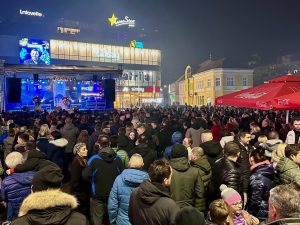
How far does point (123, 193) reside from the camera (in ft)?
14.8

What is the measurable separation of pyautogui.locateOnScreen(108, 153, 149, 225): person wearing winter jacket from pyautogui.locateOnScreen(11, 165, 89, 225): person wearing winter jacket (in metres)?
1.72

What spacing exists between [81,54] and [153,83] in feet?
54.1

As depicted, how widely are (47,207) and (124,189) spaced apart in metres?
1.98

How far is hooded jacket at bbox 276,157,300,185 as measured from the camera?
4.41 meters

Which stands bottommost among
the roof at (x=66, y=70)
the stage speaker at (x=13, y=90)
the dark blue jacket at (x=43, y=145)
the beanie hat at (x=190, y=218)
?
the dark blue jacket at (x=43, y=145)

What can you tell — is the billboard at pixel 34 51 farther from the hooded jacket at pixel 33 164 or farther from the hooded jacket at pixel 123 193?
the hooded jacket at pixel 123 193

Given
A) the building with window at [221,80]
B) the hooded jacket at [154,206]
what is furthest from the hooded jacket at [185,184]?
the building with window at [221,80]

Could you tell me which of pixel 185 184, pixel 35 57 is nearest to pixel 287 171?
pixel 185 184

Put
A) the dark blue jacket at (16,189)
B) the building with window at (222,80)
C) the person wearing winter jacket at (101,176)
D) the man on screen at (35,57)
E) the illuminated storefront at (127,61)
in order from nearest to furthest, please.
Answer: the dark blue jacket at (16,189) → the person wearing winter jacket at (101,176) → the man on screen at (35,57) → the building with window at (222,80) → the illuminated storefront at (127,61)

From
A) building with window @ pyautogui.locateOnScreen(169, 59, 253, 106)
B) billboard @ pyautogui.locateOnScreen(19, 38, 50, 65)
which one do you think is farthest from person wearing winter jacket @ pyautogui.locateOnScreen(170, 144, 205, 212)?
building with window @ pyautogui.locateOnScreen(169, 59, 253, 106)

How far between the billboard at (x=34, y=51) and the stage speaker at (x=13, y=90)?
23.5 m

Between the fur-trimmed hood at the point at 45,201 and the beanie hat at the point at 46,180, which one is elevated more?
the beanie hat at the point at 46,180

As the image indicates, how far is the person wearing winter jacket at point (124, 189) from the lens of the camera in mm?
4461

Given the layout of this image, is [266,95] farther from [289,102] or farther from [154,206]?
[154,206]
